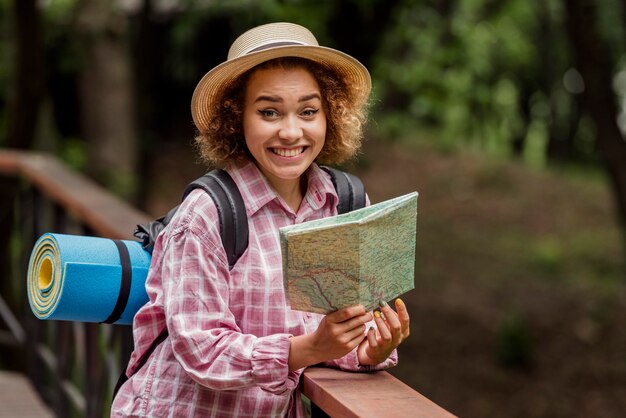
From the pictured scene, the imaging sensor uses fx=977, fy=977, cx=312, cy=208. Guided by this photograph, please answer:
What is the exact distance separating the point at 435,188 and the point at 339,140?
11502 millimetres

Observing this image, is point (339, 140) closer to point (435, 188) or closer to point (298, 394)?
point (298, 394)

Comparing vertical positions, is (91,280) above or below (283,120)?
below

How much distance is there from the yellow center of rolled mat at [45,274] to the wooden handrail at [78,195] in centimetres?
76

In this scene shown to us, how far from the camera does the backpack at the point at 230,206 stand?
1.84 m

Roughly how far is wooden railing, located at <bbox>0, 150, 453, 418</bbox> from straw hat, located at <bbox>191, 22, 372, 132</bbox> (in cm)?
59

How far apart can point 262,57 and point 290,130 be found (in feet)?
0.50

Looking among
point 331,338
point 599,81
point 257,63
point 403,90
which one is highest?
point 403,90

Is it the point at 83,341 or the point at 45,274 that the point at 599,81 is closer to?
the point at 83,341

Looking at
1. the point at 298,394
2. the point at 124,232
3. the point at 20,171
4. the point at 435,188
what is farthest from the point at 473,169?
the point at 298,394

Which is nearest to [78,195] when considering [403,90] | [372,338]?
[372,338]

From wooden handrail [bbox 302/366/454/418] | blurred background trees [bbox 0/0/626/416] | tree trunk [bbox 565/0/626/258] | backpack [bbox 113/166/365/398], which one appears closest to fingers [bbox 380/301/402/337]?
wooden handrail [bbox 302/366/454/418]

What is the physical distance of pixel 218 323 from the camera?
5.88 ft

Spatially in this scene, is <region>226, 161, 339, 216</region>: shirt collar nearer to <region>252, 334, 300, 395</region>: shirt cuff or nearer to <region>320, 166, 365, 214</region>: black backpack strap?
<region>320, 166, 365, 214</region>: black backpack strap

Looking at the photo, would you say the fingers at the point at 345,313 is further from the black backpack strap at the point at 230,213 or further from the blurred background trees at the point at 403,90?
the blurred background trees at the point at 403,90
